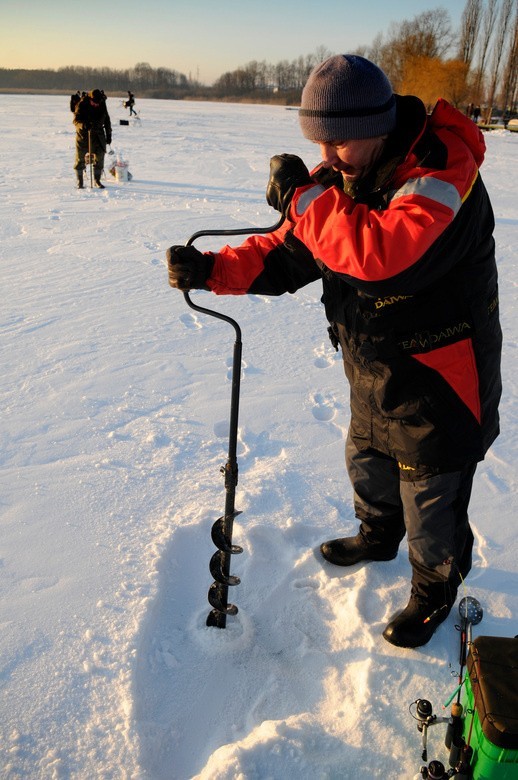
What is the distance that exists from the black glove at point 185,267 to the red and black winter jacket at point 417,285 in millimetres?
79

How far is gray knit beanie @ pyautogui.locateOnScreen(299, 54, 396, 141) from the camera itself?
5.08ft

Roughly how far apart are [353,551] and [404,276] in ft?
4.18

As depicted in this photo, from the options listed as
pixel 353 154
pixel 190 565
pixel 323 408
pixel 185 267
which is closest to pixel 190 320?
pixel 323 408

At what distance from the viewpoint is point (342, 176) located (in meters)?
1.81

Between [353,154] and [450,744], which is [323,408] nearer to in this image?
[353,154]

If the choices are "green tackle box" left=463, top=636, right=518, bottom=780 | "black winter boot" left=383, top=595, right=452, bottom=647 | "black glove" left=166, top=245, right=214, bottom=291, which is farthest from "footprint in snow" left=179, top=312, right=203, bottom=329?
"green tackle box" left=463, top=636, right=518, bottom=780

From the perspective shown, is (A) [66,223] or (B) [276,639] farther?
(A) [66,223]

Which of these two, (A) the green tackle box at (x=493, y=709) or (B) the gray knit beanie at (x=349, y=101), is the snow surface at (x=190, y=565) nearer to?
(A) the green tackle box at (x=493, y=709)

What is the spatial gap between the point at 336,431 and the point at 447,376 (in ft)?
5.18

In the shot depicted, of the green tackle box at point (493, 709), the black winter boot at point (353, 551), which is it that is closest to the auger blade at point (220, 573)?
the black winter boot at point (353, 551)

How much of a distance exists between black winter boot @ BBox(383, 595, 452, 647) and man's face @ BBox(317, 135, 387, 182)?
4.84ft

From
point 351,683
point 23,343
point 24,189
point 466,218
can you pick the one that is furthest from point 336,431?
point 24,189

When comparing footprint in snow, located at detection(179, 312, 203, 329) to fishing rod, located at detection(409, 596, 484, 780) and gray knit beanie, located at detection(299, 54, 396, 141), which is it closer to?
gray knit beanie, located at detection(299, 54, 396, 141)

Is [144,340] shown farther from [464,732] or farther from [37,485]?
[464,732]
